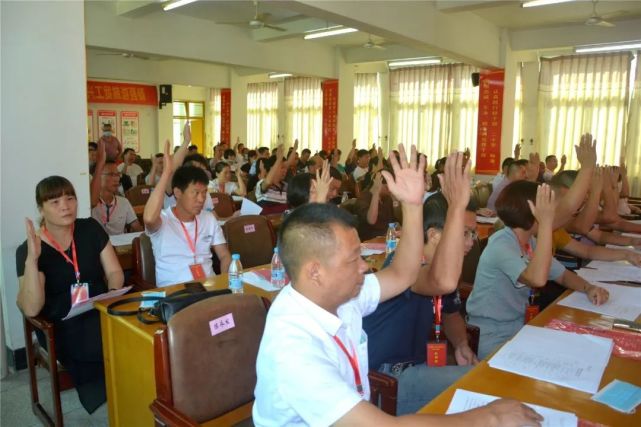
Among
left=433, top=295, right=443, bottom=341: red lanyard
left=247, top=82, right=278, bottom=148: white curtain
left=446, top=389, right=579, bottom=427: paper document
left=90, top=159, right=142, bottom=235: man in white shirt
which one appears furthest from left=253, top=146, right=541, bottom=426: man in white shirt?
left=247, top=82, right=278, bottom=148: white curtain

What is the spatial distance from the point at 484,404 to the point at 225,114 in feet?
42.2

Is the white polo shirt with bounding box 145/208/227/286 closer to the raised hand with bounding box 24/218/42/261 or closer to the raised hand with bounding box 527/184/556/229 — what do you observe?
the raised hand with bounding box 24/218/42/261

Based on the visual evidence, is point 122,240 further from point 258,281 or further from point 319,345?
point 319,345

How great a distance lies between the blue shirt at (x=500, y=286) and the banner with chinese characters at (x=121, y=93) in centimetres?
1234

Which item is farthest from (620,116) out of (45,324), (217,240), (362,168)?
(45,324)

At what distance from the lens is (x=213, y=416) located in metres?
1.85

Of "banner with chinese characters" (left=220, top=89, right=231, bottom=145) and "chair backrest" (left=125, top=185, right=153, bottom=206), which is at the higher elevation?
"banner with chinese characters" (left=220, top=89, right=231, bottom=145)

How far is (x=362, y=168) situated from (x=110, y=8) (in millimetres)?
4632

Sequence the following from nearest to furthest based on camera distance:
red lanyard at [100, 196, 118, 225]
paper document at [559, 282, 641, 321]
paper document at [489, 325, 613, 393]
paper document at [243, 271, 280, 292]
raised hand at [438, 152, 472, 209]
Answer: paper document at [489, 325, 613, 393] < raised hand at [438, 152, 472, 209] < paper document at [559, 282, 641, 321] < paper document at [243, 271, 280, 292] < red lanyard at [100, 196, 118, 225]

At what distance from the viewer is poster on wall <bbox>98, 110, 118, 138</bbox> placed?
42.6 ft

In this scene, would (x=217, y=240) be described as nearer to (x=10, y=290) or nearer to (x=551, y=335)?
(x=10, y=290)

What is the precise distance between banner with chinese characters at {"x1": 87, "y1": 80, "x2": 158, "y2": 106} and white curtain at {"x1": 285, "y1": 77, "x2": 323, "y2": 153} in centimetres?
367

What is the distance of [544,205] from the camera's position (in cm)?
224

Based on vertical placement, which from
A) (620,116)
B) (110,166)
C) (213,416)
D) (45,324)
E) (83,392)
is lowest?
(83,392)
